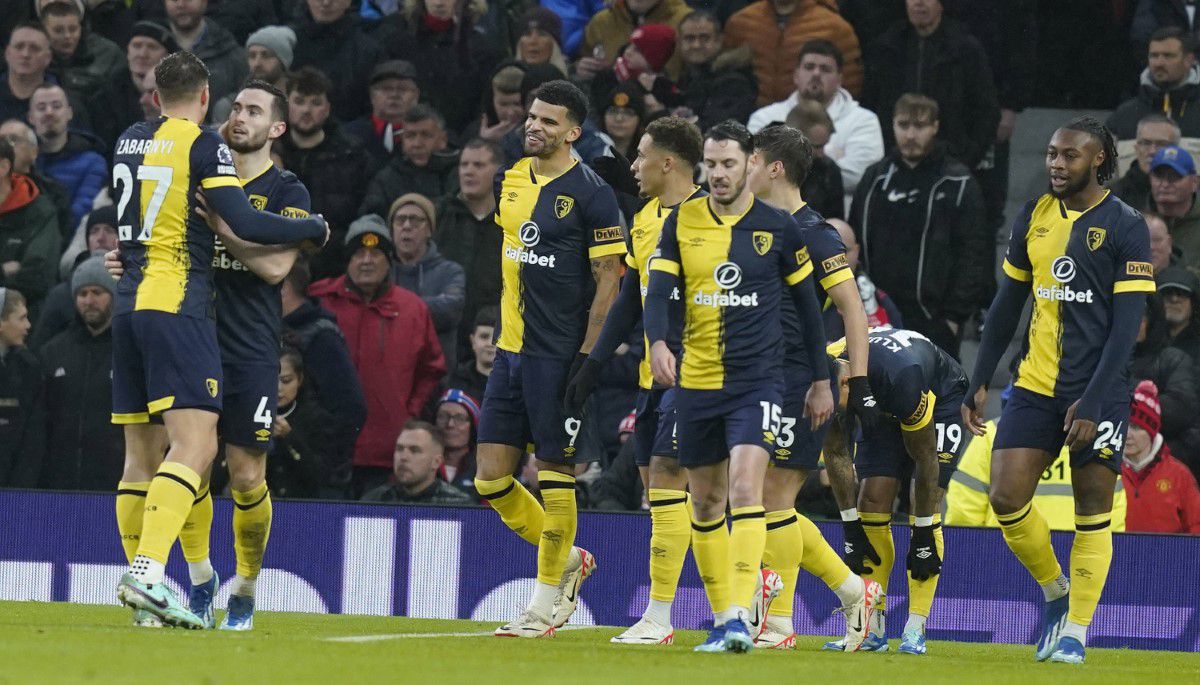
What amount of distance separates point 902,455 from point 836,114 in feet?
18.2

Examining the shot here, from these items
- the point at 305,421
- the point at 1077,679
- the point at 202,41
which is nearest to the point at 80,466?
the point at 305,421

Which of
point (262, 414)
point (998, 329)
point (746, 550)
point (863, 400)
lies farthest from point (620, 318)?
point (998, 329)

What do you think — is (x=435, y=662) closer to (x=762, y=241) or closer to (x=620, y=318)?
(x=620, y=318)

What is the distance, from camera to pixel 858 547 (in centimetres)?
1052

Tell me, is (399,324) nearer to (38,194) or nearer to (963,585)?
(38,194)

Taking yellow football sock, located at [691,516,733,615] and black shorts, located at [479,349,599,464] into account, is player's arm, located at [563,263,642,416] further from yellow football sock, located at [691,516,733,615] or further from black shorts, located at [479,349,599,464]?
yellow football sock, located at [691,516,733,615]

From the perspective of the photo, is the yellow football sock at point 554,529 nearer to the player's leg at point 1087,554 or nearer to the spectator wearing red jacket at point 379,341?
the player's leg at point 1087,554

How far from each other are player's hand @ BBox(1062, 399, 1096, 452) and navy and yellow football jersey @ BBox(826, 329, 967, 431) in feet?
3.43

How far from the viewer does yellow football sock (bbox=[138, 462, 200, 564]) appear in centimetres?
867

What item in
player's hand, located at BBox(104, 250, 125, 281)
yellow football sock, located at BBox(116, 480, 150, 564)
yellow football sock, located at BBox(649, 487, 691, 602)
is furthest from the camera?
yellow football sock, located at BBox(649, 487, 691, 602)

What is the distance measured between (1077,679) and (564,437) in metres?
2.97

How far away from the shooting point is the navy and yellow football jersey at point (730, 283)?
8867 mm

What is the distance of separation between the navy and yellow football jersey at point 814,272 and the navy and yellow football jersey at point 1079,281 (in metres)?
0.97

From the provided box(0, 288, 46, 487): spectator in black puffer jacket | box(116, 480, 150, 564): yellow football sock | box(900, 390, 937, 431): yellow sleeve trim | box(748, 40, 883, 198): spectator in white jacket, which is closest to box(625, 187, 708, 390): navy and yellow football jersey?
box(900, 390, 937, 431): yellow sleeve trim
